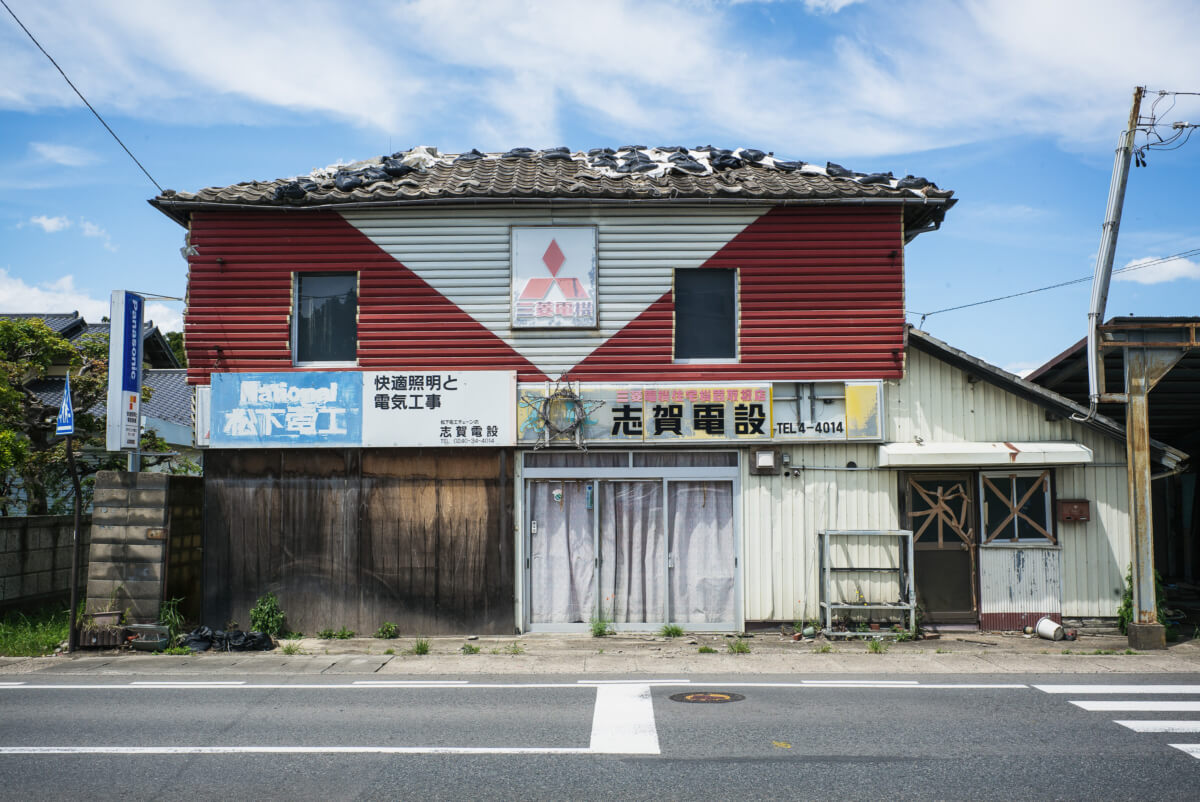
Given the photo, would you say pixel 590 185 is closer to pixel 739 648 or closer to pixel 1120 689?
pixel 739 648

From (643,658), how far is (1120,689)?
5.54 m

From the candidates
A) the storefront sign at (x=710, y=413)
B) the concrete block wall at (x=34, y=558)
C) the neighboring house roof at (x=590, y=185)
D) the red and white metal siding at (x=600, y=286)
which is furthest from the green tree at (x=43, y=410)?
the storefront sign at (x=710, y=413)

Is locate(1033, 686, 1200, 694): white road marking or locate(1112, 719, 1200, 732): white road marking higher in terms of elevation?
locate(1112, 719, 1200, 732): white road marking

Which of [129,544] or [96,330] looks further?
[96,330]

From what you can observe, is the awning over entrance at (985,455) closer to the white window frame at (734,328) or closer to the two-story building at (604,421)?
the two-story building at (604,421)

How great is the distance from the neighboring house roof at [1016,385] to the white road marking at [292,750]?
899cm

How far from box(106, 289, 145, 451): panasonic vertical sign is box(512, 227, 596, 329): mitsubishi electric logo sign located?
18.6 feet

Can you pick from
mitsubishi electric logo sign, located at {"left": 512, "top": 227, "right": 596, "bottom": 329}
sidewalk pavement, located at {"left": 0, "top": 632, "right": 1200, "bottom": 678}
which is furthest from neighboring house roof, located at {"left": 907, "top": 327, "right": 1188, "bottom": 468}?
mitsubishi electric logo sign, located at {"left": 512, "top": 227, "right": 596, "bottom": 329}

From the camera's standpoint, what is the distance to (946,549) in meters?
13.9

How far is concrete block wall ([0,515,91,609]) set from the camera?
14.4 metres

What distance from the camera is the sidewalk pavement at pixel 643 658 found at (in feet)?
36.9

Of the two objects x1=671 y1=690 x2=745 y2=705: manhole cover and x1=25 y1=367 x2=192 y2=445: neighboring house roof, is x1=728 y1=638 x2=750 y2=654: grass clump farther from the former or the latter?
x1=25 y1=367 x2=192 y2=445: neighboring house roof

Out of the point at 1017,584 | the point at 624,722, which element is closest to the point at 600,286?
the point at 624,722

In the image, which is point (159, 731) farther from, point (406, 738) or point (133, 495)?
point (133, 495)
